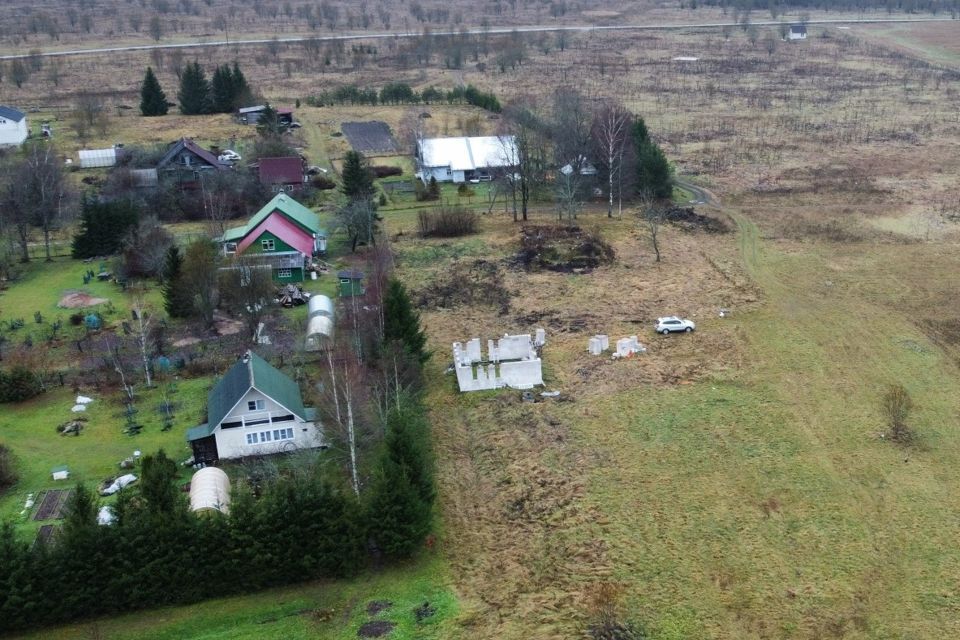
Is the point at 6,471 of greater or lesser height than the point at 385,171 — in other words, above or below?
below

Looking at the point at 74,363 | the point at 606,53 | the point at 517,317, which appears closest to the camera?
the point at 74,363

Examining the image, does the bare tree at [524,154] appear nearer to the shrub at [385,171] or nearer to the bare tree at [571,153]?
the bare tree at [571,153]

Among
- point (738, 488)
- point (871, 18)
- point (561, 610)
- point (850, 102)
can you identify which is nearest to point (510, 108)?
point (850, 102)

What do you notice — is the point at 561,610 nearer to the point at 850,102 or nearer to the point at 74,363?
the point at 74,363

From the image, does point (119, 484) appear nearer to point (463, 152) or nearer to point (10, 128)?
point (463, 152)

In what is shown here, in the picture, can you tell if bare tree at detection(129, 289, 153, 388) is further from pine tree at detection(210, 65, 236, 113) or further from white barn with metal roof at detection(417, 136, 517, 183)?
pine tree at detection(210, 65, 236, 113)

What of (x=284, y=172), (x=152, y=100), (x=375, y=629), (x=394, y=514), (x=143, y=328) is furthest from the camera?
(x=152, y=100)

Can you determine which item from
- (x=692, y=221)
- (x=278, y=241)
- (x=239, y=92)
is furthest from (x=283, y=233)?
(x=239, y=92)
